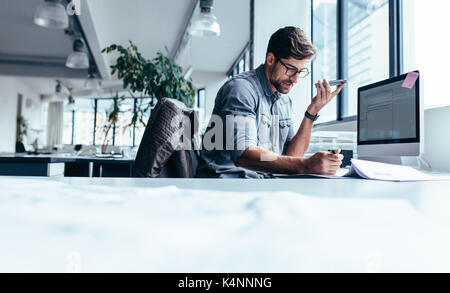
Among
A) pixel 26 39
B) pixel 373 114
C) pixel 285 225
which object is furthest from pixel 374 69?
pixel 26 39

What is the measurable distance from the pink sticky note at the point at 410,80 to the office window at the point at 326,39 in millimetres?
1745

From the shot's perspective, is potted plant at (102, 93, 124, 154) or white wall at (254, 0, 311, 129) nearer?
potted plant at (102, 93, 124, 154)

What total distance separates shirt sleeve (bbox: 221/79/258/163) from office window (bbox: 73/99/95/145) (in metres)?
12.7

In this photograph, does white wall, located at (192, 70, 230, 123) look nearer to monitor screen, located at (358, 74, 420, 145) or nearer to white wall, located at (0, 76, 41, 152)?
white wall, located at (0, 76, 41, 152)

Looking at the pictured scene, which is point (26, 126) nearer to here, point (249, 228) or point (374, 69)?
point (374, 69)

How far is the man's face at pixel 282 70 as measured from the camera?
1561mm

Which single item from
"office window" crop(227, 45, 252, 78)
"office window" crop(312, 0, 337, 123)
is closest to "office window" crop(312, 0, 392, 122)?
"office window" crop(312, 0, 337, 123)

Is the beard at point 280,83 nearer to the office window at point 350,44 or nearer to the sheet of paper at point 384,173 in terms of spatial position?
the sheet of paper at point 384,173

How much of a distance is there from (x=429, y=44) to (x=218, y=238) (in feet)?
7.05

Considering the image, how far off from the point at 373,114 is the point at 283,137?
0.46 meters

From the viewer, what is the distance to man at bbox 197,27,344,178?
49.8 inches

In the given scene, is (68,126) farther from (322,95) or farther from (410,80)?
(410,80)

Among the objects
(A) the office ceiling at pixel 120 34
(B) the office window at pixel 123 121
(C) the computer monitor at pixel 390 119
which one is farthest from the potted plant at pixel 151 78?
(C) the computer monitor at pixel 390 119

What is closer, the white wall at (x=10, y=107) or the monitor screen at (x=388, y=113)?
the monitor screen at (x=388, y=113)
